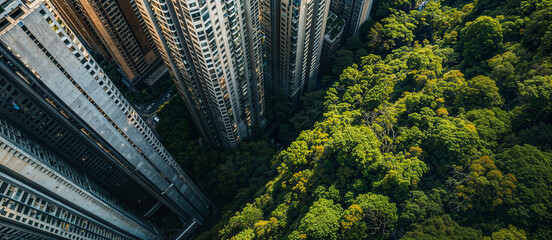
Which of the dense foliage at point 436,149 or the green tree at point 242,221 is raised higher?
the dense foliage at point 436,149

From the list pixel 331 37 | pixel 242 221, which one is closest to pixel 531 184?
pixel 242 221

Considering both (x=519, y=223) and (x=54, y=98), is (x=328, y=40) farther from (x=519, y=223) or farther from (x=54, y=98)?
(x=54, y=98)

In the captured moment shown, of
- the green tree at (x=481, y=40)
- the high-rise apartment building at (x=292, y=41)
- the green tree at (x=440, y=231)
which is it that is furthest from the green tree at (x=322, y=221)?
the green tree at (x=481, y=40)

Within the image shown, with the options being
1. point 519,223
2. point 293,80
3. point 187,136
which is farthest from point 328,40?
point 519,223

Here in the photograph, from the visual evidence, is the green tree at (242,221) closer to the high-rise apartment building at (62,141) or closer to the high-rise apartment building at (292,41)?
the high-rise apartment building at (62,141)

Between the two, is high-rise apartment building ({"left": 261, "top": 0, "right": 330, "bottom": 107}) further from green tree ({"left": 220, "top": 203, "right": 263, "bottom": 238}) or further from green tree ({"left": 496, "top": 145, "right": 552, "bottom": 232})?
green tree ({"left": 496, "top": 145, "right": 552, "bottom": 232})

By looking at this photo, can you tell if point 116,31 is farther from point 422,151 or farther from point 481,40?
point 481,40

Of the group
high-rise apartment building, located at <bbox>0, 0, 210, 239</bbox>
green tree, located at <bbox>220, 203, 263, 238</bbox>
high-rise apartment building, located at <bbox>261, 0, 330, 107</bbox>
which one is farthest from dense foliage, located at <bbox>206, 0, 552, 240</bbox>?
high-rise apartment building, located at <bbox>0, 0, 210, 239</bbox>
